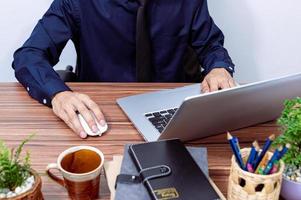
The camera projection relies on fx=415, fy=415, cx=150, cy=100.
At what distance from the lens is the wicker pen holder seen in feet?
2.25

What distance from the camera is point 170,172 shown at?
0.76 meters

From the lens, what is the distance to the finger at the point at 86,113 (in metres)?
1.04

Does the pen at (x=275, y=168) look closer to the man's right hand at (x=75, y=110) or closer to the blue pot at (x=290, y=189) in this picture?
the blue pot at (x=290, y=189)

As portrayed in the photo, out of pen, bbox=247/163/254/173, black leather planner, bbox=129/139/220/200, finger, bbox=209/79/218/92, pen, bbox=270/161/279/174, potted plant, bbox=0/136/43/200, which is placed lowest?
finger, bbox=209/79/218/92

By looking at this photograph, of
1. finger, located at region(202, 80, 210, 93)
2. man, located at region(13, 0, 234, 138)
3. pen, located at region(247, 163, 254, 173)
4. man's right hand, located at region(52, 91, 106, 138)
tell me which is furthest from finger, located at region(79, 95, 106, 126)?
pen, located at region(247, 163, 254, 173)

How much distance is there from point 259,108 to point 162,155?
317 mm

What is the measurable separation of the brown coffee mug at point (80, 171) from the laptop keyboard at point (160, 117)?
26 centimetres

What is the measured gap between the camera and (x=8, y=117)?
43.5 inches

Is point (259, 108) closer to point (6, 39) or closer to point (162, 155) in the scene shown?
point (162, 155)

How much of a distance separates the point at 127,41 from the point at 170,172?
838mm

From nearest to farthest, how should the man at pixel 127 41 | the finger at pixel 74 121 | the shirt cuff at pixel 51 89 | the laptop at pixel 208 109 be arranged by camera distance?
the laptop at pixel 208 109
the finger at pixel 74 121
the shirt cuff at pixel 51 89
the man at pixel 127 41

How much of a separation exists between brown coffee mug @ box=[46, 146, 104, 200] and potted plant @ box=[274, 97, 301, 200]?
1.13 ft

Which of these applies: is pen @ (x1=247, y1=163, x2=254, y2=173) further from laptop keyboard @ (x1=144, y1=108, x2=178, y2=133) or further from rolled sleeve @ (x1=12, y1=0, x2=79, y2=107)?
rolled sleeve @ (x1=12, y1=0, x2=79, y2=107)

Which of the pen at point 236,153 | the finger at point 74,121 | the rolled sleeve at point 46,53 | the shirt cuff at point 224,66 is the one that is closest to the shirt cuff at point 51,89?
the rolled sleeve at point 46,53
